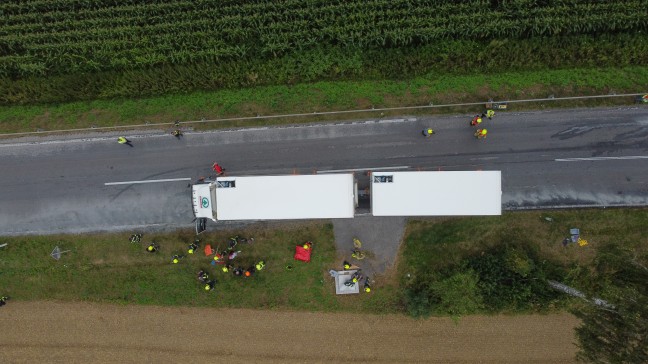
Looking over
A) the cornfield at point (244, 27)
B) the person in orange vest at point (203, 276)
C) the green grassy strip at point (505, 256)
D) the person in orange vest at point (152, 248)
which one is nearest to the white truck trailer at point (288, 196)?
the person in orange vest at point (203, 276)

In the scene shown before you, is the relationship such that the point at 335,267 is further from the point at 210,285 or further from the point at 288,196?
the point at 210,285

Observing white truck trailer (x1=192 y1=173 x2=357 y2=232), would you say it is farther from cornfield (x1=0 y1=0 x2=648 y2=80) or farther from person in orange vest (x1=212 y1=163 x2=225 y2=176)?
cornfield (x1=0 y1=0 x2=648 y2=80)

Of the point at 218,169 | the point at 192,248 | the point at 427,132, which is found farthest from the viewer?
the point at 192,248

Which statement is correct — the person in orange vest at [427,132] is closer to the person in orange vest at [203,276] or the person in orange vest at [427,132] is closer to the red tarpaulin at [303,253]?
the red tarpaulin at [303,253]

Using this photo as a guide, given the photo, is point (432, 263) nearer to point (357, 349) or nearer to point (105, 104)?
point (357, 349)

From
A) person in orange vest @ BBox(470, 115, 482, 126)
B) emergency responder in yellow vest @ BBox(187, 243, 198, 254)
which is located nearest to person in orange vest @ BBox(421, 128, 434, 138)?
person in orange vest @ BBox(470, 115, 482, 126)

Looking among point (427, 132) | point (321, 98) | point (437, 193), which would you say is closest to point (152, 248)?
point (321, 98)
